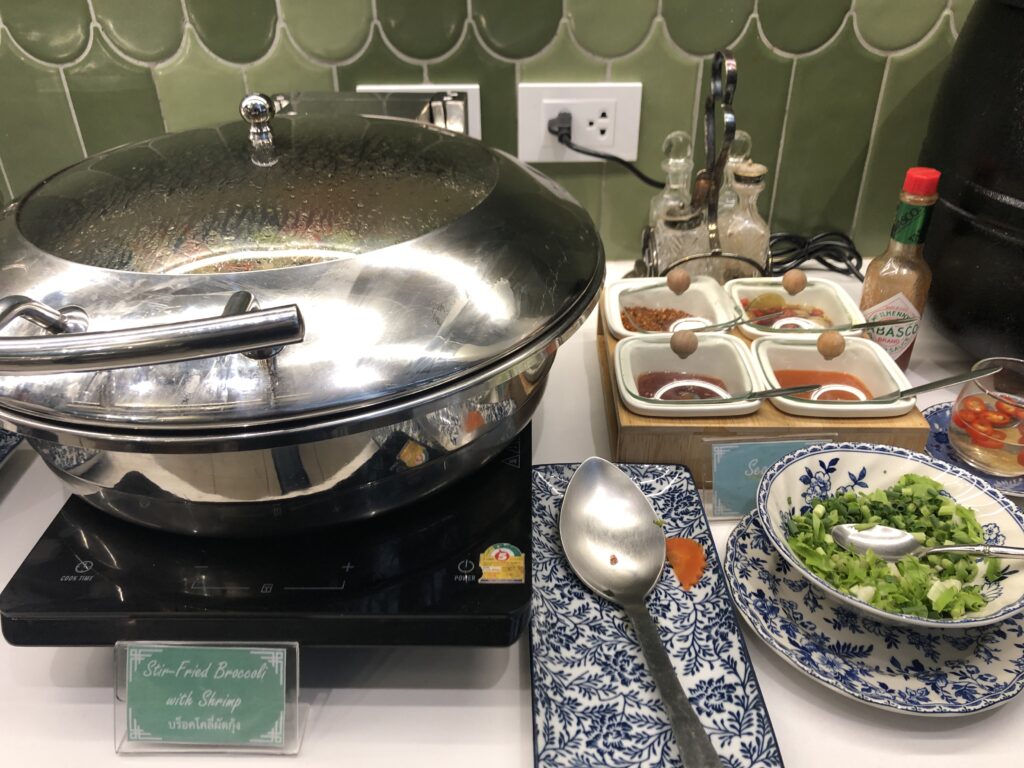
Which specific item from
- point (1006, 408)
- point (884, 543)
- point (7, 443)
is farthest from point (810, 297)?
point (7, 443)

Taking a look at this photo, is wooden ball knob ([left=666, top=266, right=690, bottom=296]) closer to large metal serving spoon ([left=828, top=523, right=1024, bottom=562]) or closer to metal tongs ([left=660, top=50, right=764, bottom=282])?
metal tongs ([left=660, top=50, right=764, bottom=282])

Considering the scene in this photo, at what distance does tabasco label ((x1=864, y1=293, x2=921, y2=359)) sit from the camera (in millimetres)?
786

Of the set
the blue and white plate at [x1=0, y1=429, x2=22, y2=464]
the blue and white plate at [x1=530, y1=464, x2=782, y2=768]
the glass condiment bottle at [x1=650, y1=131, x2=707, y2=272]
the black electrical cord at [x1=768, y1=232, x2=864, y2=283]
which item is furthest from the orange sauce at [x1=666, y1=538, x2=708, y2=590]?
the blue and white plate at [x1=0, y1=429, x2=22, y2=464]

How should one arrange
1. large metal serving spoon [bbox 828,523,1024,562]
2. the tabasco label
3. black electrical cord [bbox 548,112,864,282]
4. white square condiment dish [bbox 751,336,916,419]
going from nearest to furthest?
large metal serving spoon [bbox 828,523,1024,562], white square condiment dish [bbox 751,336,916,419], the tabasco label, black electrical cord [bbox 548,112,864,282]

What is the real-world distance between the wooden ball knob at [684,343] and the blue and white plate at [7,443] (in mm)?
686

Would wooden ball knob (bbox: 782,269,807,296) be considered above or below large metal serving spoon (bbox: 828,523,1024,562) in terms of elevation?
above

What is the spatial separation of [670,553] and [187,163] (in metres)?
0.51

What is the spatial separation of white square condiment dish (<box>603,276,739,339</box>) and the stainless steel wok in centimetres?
29

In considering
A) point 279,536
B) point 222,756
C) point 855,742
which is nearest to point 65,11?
point 279,536

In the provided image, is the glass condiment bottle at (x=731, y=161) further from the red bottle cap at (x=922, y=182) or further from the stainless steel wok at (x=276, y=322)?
the stainless steel wok at (x=276, y=322)

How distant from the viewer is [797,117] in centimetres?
99

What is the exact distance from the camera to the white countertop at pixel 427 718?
50cm

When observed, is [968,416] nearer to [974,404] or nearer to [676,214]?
[974,404]

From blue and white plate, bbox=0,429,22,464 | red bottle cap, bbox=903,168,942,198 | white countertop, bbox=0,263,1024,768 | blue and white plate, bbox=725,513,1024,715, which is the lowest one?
white countertop, bbox=0,263,1024,768
